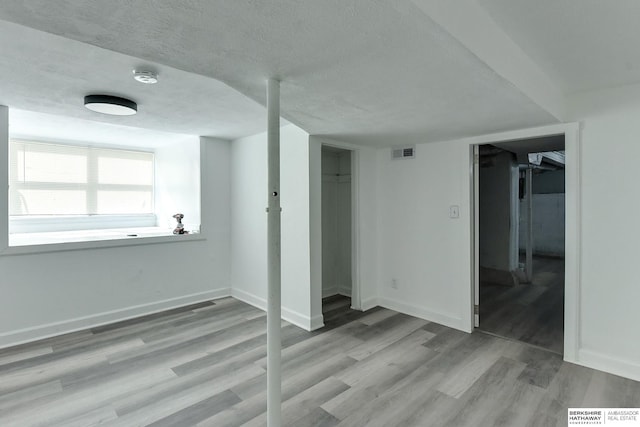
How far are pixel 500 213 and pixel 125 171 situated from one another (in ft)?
20.3

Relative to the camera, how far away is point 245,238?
175 inches

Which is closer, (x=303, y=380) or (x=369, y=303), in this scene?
(x=303, y=380)

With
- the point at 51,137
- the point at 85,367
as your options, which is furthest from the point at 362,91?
the point at 51,137

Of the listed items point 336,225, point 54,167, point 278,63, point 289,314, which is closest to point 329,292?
point 336,225

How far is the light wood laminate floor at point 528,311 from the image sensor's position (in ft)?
10.5

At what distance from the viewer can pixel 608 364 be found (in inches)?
99.3

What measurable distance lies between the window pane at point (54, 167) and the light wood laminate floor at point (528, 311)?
5774 millimetres

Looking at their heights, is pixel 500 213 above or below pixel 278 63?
below

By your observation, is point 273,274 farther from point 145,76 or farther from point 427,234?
point 427,234

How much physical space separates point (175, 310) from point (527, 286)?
5.28 meters

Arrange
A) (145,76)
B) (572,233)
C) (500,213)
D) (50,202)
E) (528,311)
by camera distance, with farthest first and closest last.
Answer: (500,213), (50,202), (528,311), (572,233), (145,76)

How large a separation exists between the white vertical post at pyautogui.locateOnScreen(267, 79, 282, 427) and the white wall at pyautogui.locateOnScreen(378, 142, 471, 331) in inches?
92.7

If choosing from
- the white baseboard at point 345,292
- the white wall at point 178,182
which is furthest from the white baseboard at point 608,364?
the white wall at point 178,182

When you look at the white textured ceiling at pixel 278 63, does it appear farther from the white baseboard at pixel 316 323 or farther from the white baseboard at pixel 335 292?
the white baseboard at pixel 335 292
